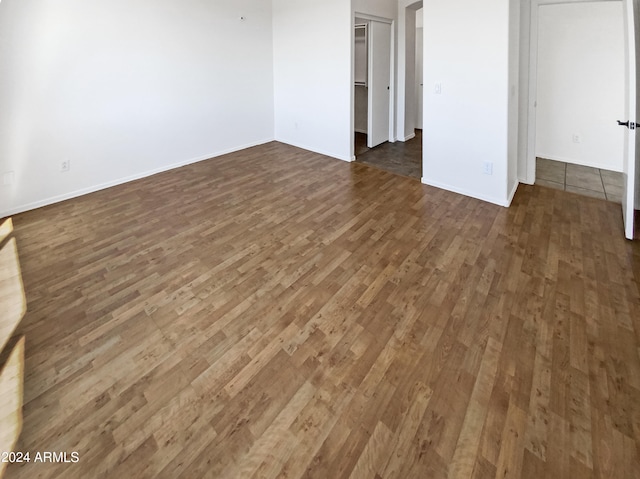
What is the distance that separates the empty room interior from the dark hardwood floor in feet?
0.20

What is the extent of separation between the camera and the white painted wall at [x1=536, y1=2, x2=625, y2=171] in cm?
443

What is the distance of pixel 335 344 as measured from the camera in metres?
1.97

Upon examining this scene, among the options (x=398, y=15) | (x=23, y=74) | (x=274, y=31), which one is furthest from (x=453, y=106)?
(x=23, y=74)

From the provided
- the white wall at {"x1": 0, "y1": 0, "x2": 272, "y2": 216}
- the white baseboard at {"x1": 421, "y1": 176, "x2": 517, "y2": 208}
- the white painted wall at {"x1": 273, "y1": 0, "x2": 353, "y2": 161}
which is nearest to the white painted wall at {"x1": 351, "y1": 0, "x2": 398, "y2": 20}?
the white painted wall at {"x1": 273, "y1": 0, "x2": 353, "y2": 161}

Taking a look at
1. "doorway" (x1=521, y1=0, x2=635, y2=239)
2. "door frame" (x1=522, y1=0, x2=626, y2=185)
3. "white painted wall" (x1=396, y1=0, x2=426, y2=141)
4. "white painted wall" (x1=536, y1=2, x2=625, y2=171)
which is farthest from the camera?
"white painted wall" (x1=396, y1=0, x2=426, y2=141)

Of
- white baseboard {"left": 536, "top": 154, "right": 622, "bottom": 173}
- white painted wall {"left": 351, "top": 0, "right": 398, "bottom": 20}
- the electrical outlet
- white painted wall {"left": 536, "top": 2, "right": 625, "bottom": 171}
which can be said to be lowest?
the electrical outlet

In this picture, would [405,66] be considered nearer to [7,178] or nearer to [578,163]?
[578,163]

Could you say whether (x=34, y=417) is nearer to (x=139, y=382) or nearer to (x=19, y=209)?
(x=139, y=382)

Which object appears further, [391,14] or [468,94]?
[391,14]

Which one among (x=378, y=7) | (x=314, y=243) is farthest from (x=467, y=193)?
(x=378, y=7)

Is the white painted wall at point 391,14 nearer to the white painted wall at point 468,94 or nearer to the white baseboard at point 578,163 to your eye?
the white painted wall at point 468,94

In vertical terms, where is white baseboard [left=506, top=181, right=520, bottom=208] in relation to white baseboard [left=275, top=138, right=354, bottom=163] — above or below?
below

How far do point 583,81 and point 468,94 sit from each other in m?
2.19

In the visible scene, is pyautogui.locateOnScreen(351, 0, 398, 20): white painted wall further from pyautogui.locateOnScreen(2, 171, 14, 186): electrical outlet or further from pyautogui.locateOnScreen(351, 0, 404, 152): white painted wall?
pyautogui.locateOnScreen(2, 171, 14, 186): electrical outlet
